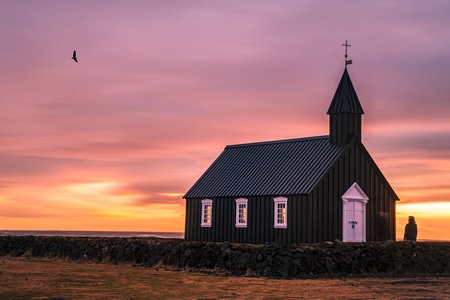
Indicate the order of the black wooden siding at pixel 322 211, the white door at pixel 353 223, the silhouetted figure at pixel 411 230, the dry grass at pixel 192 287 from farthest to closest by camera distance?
the silhouetted figure at pixel 411 230
the white door at pixel 353 223
the black wooden siding at pixel 322 211
the dry grass at pixel 192 287

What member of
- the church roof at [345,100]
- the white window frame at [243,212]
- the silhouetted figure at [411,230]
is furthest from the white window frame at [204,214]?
the silhouetted figure at [411,230]

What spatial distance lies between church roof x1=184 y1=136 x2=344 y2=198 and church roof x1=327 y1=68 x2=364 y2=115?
209 centimetres

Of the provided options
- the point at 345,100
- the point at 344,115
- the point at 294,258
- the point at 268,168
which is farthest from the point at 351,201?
the point at 294,258

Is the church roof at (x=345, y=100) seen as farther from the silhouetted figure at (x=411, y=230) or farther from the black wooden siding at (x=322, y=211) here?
the silhouetted figure at (x=411, y=230)

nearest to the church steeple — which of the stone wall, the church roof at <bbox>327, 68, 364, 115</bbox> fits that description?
the church roof at <bbox>327, 68, 364, 115</bbox>

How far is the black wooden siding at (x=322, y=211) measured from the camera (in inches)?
1656

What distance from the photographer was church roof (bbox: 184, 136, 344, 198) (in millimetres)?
43375

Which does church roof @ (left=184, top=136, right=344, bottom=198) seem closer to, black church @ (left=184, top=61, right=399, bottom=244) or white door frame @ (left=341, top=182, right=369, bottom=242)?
black church @ (left=184, top=61, right=399, bottom=244)

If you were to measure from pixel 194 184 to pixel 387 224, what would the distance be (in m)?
14.7

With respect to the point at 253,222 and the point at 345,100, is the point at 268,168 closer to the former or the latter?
the point at 253,222

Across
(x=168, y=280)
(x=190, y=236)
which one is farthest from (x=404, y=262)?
(x=190, y=236)

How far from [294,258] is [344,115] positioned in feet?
50.3

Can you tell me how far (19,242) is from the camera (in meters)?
54.5

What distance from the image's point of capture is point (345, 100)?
45469 millimetres
